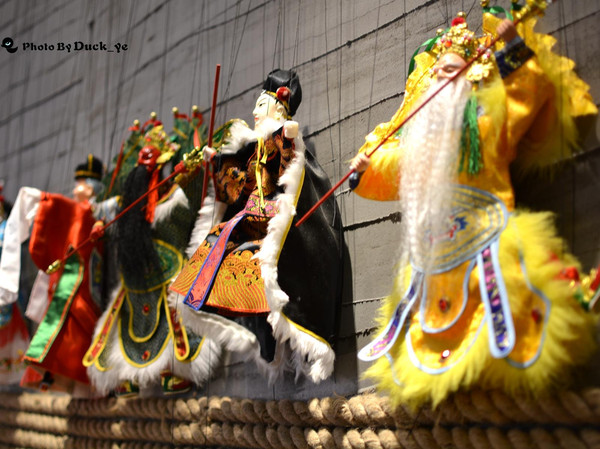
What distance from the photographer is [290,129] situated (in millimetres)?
2375

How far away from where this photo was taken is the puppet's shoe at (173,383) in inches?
110

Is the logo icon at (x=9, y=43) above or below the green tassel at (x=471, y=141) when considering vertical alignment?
below

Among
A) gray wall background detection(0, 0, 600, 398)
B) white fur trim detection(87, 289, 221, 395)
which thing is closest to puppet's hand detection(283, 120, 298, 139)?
gray wall background detection(0, 0, 600, 398)

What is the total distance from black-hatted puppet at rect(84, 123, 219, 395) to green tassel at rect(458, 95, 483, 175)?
3.70 feet

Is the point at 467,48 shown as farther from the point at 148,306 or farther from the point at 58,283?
the point at 58,283

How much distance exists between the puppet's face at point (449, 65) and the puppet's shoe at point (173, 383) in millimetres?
1376

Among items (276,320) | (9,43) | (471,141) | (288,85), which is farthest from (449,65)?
(9,43)

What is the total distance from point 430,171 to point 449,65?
271 millimetres

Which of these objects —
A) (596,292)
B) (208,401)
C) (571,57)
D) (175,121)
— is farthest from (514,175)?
(175,121)

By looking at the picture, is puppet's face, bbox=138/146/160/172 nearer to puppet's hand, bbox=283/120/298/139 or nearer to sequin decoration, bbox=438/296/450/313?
puppet's hand, bbox=283/120/298/139

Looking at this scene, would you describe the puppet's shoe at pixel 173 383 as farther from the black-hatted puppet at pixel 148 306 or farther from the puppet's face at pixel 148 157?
the puppet's face at pixel 148 157

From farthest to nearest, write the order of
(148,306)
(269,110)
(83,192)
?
(83,192) → (148,306) → (269,110)

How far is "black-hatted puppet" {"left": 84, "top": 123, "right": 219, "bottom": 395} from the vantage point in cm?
276

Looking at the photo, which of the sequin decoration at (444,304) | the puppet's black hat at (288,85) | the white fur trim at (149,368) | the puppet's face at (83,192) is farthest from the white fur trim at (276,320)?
the puppet's face at (83,192)
